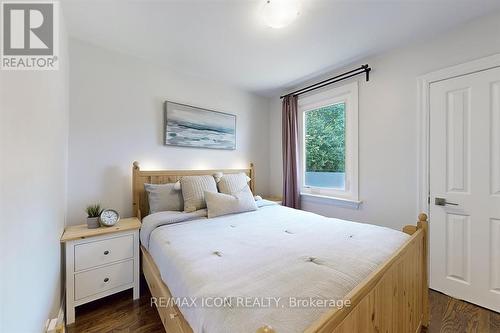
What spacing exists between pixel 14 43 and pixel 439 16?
2894mm

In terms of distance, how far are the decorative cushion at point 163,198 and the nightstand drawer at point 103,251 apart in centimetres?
39

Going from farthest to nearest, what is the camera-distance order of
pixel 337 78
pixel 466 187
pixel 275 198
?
1. pixel 275 198
2. pixel 337 78
3. pixel 466 187

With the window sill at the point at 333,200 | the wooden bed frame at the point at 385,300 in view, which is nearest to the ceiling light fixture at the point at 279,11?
the wooden bed frame at the point at 385,300

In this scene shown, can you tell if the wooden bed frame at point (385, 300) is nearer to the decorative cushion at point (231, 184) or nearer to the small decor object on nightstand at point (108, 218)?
the small decor object on nightstand at point (108, 218)

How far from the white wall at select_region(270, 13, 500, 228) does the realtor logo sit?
285cm

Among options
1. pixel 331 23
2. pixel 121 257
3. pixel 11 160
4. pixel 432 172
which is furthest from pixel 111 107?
pixel 432 172

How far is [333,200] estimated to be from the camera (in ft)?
9.20

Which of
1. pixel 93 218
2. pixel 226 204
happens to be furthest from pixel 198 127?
pixel 93 218

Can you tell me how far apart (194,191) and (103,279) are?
106cm

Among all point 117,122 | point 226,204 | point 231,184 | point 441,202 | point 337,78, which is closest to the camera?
point 441,202

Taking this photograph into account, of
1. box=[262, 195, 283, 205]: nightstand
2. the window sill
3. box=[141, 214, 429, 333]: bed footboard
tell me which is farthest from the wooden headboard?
the window sill

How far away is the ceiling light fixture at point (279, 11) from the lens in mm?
1566

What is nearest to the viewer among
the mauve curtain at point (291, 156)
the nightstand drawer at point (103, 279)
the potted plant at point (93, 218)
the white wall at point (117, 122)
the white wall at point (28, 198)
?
the white wall at point (28, 198)

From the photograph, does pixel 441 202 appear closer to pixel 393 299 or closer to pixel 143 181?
pixel 393 299
